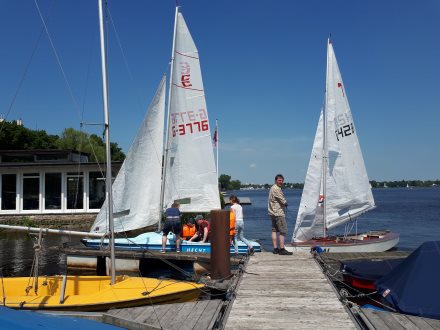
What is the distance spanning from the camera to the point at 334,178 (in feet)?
51.9

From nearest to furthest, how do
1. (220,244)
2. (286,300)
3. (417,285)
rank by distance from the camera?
(417,285) < (286,300) < (220,244)

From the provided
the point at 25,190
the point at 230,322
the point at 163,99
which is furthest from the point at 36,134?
the point at 230,322

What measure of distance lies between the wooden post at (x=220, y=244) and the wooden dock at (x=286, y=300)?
502 millimetres

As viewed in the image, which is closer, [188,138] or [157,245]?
[157,245]

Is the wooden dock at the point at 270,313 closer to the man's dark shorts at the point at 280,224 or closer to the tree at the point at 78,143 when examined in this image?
the man's dark shorts at the point at 280,224

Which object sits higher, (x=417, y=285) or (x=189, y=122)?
(x=189, y=122)

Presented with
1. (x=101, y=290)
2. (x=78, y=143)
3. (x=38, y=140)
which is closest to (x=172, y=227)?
(x=101, y=290)

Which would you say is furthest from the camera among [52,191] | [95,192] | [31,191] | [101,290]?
[95,192]

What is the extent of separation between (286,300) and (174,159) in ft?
27.2

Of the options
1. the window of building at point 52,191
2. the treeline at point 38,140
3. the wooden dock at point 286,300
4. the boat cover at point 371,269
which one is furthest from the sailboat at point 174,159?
the treeline at point 38,140

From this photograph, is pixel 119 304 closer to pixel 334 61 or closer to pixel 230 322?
pixel 230 322

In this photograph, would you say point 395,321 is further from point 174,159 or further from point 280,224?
point 174,159

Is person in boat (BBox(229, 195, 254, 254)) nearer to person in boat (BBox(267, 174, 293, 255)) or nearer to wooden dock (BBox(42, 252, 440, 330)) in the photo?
person in boat (BBox(267, 174, 293, 255))

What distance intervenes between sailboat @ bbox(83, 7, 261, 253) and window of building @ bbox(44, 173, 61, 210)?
43.1 ft
